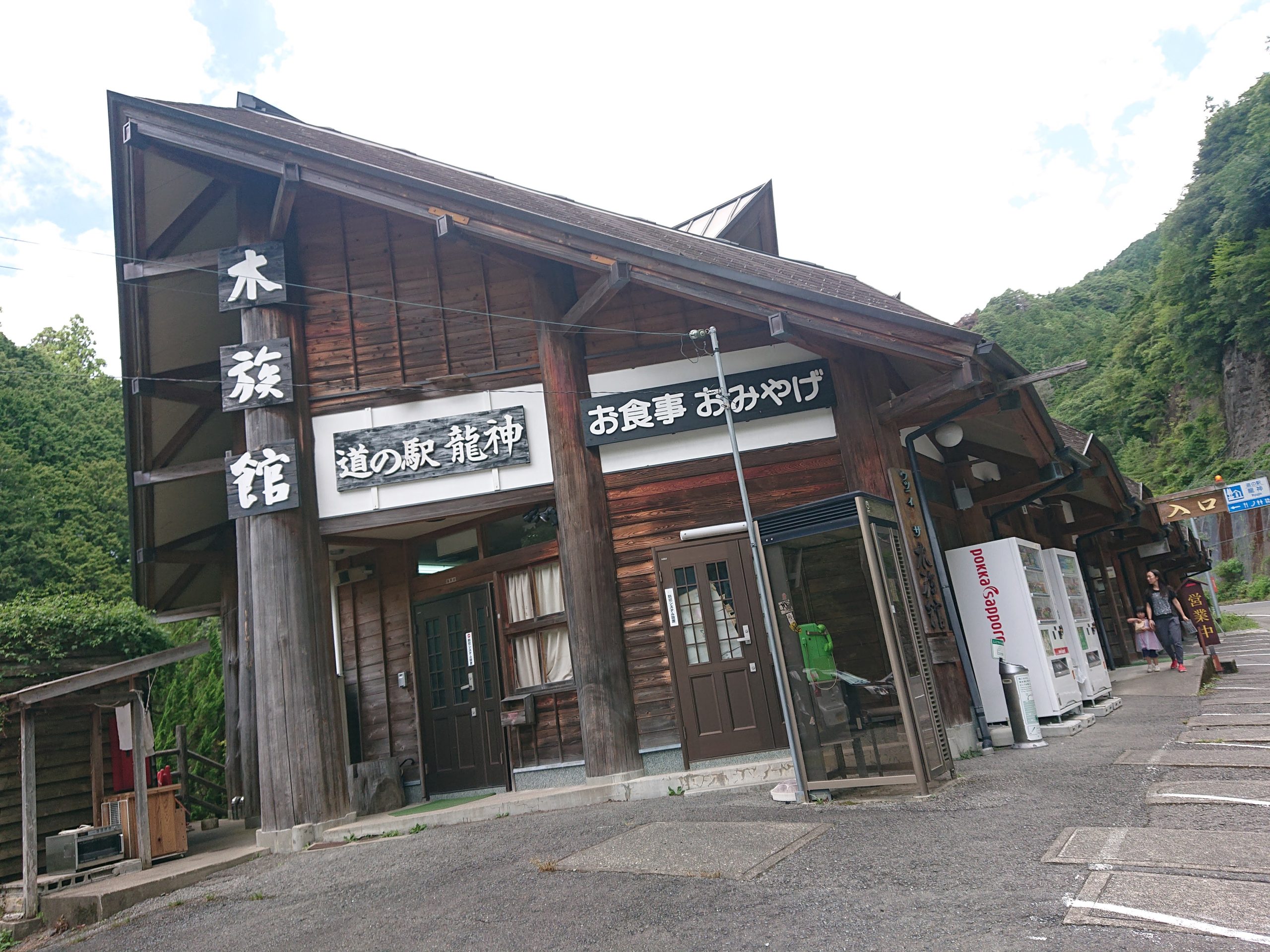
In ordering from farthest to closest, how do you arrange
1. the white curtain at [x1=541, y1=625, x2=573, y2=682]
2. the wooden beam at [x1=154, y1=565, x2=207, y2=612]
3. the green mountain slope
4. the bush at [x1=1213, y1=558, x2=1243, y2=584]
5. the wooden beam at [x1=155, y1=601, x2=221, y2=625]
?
the bush at [x1=1213, y1=558, x2=1243, y2=584], the green mountain slope, the wooden beam at [x1=155, y1=601, x2=221, y2=625], the wooden beam at [x1=154, y1=565, x2=207, y2=612], the white curtain at [x1=541, y1=625, x2=573, y2=682]

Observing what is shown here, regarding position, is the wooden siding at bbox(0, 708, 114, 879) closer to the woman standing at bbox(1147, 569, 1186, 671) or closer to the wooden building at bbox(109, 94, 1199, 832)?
the wooden building at bbox(109, 94, 1199, 832)

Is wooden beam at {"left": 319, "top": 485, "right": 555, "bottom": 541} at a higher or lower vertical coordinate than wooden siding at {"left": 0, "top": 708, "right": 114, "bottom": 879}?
higher

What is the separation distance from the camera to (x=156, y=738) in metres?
18.8

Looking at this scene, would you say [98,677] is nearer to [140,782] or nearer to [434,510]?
[140,782]

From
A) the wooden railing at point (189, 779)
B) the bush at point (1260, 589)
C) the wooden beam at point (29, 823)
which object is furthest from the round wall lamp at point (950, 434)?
the bush at point (1260, 589)

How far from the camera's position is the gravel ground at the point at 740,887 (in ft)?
12.1

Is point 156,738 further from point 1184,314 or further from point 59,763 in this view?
point 1184,314

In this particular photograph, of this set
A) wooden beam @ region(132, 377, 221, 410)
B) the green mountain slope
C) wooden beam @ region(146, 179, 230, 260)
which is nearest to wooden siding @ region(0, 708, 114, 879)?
wooden beam @ region(132, 377, 221, 410)

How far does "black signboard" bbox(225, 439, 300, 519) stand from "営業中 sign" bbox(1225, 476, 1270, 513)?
1916cm

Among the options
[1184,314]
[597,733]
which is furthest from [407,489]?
[1184,314]

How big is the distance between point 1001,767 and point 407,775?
6647 millimetres

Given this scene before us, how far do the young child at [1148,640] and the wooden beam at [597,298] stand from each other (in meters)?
11.7

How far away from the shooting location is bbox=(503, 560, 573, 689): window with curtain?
9109 mm

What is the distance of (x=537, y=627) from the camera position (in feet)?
30.2
